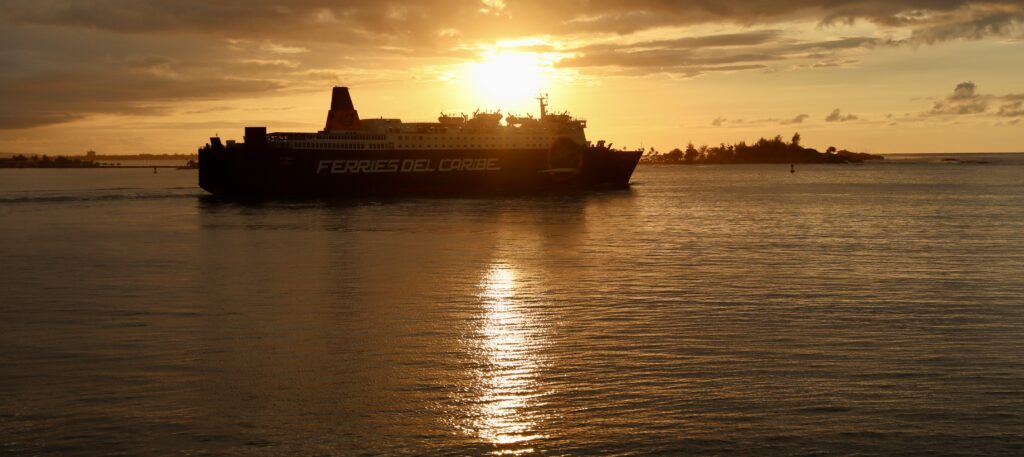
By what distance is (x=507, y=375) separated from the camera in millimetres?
12859

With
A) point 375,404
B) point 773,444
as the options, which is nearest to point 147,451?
point 375,404

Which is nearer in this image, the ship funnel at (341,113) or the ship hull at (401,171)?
the ship hull at (401,171)

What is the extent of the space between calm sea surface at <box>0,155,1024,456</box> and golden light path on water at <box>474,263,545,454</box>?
6cm

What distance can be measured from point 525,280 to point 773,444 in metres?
14.2

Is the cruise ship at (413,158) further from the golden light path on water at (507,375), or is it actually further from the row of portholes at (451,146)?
the golden light path on water at (507,375)

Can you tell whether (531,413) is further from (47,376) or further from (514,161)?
(514,161)

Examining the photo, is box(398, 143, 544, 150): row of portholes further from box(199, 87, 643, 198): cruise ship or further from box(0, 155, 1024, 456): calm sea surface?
box(0, 155, 1024, 456): calm sea surface

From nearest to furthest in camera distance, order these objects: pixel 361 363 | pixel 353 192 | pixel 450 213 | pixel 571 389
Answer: pixel 571 389
pixel 361 363
pixel 450 213
pixel 353 192

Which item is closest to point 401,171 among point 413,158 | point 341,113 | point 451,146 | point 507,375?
point 413,158

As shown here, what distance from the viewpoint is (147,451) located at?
9.55 meters

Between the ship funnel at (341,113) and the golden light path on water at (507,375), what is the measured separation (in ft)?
214

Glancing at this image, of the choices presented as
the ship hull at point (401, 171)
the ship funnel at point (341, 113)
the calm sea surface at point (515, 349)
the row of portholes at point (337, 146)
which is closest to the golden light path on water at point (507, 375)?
the calm sea surface at point (515, 349)

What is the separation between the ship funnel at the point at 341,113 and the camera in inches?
3265

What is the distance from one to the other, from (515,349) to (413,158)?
68716 millimetres
